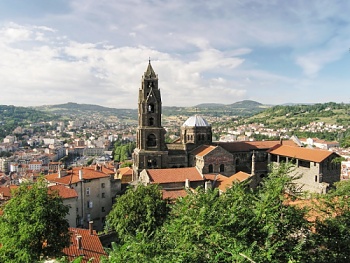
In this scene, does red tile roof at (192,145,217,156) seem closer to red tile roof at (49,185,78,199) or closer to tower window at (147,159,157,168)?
tower window at (147,159,157,168)

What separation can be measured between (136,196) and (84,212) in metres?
12.8

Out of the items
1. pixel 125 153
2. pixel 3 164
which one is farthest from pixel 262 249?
pixel 3 164

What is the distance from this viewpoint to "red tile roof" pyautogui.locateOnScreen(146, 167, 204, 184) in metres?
36.9

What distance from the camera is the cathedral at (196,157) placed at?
38469mm

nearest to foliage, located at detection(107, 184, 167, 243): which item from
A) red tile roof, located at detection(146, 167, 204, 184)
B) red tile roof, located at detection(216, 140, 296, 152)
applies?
red tile roof, located at detection(146, 167, 204, 184)

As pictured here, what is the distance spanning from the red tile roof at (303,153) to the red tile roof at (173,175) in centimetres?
1377

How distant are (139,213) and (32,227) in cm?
1001

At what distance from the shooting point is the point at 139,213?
2633cm

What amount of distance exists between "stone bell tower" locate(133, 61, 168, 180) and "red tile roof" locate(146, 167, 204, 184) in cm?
429

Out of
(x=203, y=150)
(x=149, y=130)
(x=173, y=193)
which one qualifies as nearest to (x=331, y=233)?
(x=173, y=193)

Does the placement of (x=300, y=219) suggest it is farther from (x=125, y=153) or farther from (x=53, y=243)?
(x=125, y=153)

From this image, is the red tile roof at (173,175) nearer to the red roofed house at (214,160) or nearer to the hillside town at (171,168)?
the hillside town at (171,168)

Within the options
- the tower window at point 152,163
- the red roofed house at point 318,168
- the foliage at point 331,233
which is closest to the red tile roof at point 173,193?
the tower window at point 152,163

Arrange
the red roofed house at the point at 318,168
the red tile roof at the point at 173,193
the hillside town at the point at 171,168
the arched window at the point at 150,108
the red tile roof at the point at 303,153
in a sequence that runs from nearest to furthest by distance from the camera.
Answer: the red tile roof at the point at 173,193 < the hillside town at the point at 171,168 < the red roofed house at the point at 318,168 < the red tile roof at the point at 303,153 < the arched window at the point at 150,108
